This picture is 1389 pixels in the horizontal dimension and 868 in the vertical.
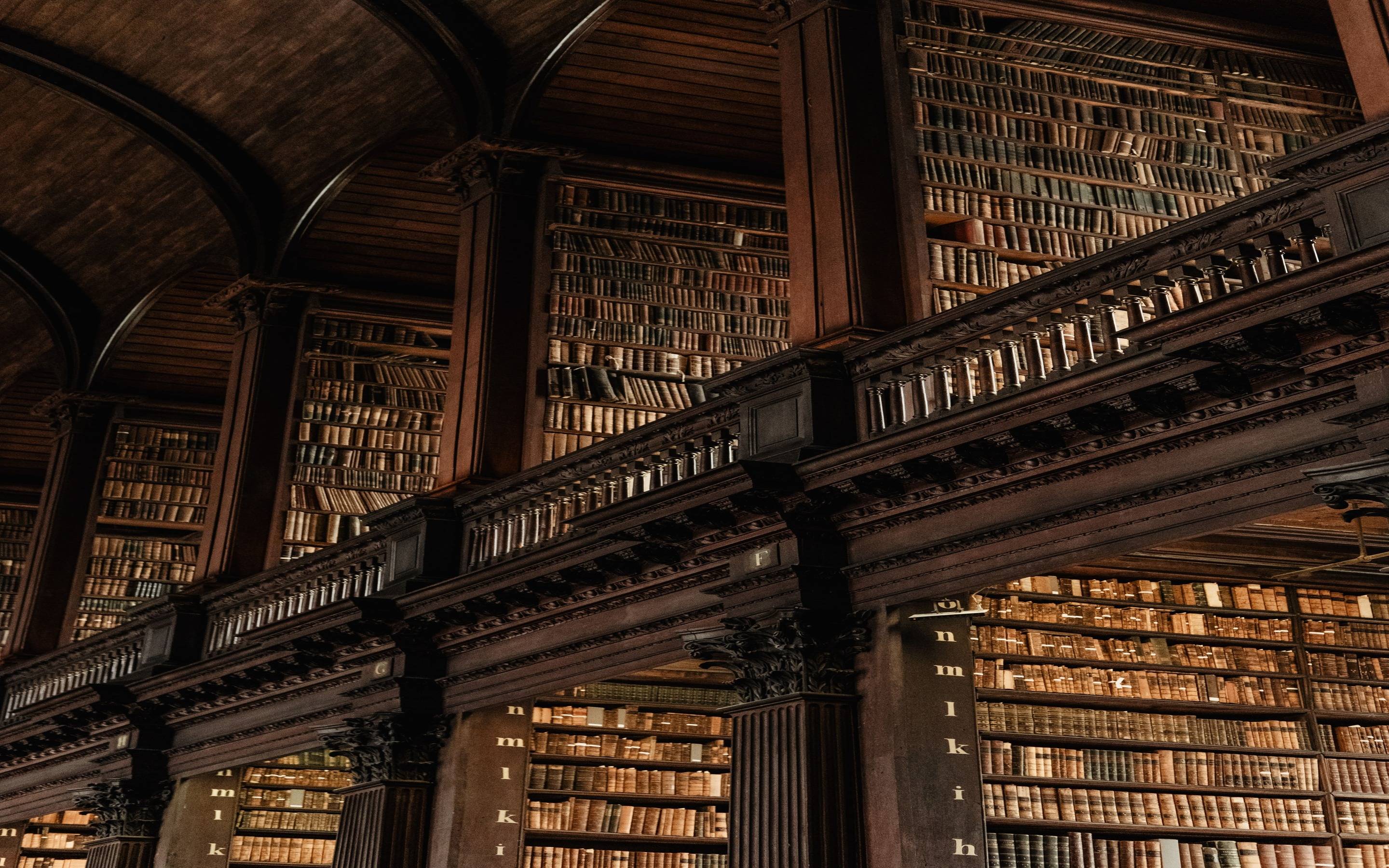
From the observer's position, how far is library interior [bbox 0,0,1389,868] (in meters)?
4.74

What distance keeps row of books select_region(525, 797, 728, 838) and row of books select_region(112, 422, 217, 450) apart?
21.1 ft

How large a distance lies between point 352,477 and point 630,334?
2695 millimetres

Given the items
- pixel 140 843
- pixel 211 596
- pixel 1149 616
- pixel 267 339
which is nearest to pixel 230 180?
pixel 267 339

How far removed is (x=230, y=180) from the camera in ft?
33.7

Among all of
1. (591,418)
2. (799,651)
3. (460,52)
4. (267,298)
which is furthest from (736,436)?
(267,298)

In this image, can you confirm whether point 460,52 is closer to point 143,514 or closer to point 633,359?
point 633,359

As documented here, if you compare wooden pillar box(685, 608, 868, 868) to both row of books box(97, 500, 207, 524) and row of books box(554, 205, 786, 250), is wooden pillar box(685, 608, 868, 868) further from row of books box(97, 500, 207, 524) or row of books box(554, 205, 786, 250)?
row of books box(97, 500, 207, 524)

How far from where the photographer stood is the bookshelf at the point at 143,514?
11.9 m

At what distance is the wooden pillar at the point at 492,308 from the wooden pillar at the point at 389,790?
4.10ft

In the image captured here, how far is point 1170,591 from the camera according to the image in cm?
662

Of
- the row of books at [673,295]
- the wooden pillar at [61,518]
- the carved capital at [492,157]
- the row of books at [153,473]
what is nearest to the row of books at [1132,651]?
the row of books at [673,295]

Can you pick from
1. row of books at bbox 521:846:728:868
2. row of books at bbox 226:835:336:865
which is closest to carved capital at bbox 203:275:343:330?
row of books at bbox 226:835:336:865

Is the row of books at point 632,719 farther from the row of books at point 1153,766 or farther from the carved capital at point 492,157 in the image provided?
the carved capital at point 492,157

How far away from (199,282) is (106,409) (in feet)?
4.30
